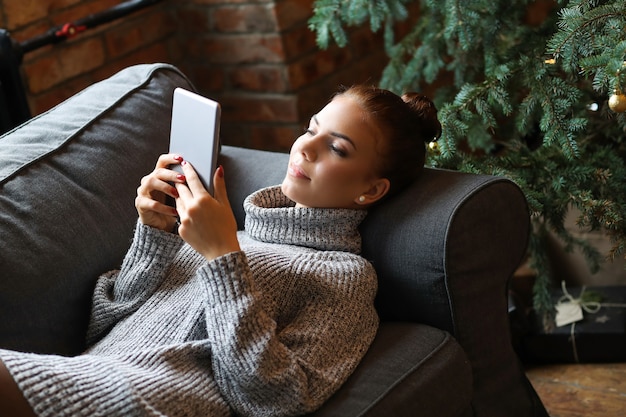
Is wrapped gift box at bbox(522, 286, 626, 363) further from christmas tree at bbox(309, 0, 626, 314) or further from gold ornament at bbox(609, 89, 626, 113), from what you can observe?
gold ornament at bbox(609, 89, 626, 113)

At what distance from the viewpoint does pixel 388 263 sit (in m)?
1.49

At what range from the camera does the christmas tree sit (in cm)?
157

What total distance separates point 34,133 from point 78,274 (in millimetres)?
322

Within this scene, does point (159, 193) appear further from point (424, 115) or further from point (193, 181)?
point (424, 115)

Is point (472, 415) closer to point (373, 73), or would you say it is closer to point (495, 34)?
point (495, 34)

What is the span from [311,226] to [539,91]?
59cm

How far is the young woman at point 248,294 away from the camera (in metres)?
1.21

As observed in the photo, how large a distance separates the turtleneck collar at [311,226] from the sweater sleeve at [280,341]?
4.7 inches

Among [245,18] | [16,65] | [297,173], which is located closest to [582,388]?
[297,173]

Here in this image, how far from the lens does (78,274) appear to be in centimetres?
145

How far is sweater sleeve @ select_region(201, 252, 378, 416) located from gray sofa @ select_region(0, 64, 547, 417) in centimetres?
4

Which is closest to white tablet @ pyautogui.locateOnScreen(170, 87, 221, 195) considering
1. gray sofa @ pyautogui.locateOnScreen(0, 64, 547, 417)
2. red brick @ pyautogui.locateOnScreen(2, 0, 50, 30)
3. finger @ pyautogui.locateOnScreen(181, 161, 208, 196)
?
finger @ pyautogui.locateOnScreen(181, 161, 208, 196)

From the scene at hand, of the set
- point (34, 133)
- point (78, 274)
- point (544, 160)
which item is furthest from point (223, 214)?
point (544, 160)

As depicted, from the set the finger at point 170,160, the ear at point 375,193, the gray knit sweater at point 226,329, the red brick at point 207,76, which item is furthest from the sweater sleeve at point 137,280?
the red brick at point 207,76
